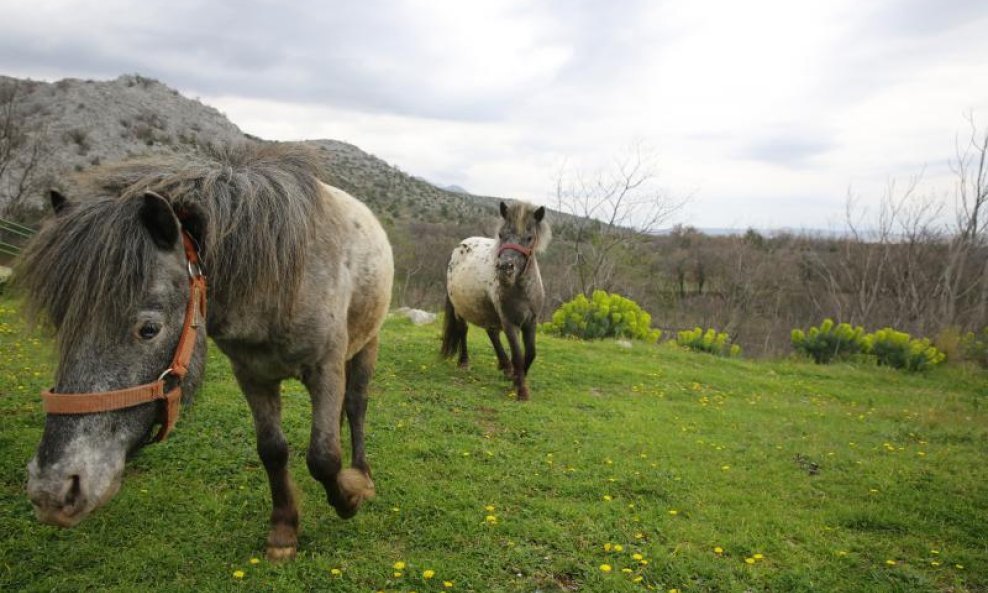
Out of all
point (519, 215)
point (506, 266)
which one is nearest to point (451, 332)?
point (506, 266)

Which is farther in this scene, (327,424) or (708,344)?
(708,344)

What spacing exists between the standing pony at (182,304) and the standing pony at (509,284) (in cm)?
431

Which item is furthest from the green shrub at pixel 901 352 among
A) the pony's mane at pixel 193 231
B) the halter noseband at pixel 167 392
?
the halter noseband at pixel 167 392

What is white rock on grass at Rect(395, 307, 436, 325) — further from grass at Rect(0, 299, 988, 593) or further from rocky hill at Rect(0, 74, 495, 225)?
grass at Rect(0, 299, 988, 593)

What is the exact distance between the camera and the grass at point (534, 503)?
320 cm

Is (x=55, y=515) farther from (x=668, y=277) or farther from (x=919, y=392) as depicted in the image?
(x=668, y=277)

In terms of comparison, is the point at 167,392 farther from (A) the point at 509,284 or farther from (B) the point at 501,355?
(B) the point at 501,355

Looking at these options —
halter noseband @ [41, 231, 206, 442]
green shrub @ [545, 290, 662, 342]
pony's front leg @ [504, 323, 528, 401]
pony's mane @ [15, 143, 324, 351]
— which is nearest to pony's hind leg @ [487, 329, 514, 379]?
pony's front leg @ [504, 323, 528, 401]

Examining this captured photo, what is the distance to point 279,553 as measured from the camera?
3219 mm

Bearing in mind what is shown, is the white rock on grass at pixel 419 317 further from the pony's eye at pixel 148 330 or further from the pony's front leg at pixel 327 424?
the pony's eye at pixel 148 330

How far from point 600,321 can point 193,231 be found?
42.4 ft

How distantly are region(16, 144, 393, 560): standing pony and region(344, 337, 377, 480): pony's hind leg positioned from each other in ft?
2.77

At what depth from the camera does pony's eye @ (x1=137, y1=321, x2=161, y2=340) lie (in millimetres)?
2043

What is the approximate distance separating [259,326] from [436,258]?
32.2 metres
